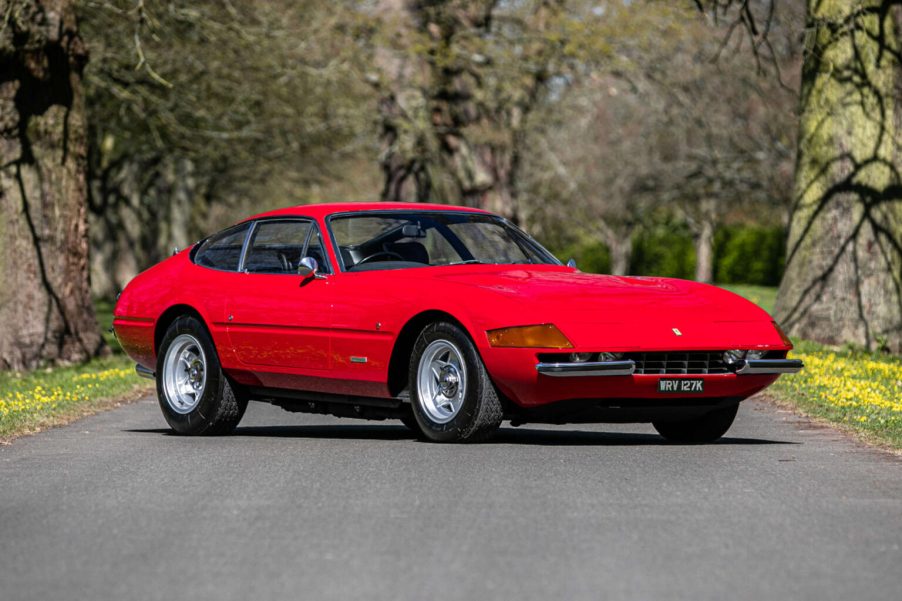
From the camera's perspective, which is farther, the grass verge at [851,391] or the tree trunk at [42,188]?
the tree trunk at [42,188]

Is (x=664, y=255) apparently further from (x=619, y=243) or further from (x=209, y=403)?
(x=209, y=403)

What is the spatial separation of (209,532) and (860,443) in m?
5.14

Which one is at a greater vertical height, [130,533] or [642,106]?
[642,106]

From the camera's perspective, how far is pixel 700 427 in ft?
35.3

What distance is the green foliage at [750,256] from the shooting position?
60.7m

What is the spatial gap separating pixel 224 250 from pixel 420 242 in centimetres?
171

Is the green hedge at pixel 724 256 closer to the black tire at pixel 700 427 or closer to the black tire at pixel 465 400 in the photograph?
the black tire at pixel 700 427

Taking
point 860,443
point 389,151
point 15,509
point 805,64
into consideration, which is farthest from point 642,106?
point 15,509

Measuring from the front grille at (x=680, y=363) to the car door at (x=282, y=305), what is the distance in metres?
2.20

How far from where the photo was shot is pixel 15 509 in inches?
300

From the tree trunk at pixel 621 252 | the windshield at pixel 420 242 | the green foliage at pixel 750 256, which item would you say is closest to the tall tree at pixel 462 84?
the windshield at pixel 420 242

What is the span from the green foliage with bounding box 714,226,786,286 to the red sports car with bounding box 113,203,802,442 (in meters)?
49.4

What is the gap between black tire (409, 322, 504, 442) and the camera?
9.60 meters

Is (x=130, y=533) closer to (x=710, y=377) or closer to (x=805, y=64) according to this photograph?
(x=710, y=377)
